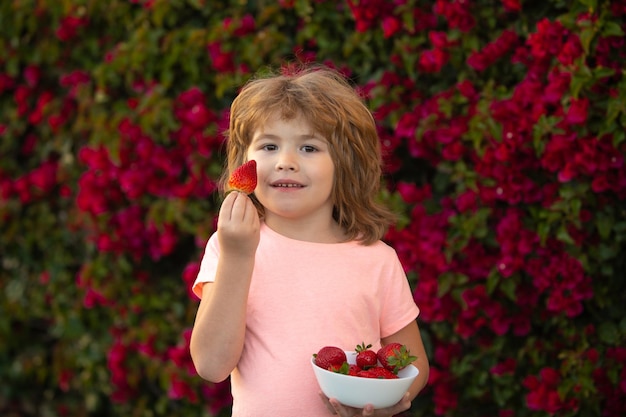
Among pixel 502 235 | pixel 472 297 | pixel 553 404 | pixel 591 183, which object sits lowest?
pixel 553 404

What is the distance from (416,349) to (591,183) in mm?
806

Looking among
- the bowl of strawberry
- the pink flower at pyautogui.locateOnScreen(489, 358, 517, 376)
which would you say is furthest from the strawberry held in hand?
the pink flower at pyautogui.locateOnScreen(489, 358, 517, 376)

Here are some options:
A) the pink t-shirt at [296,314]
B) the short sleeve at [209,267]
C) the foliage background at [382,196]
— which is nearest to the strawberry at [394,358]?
the pink t-shirt at [296,314]

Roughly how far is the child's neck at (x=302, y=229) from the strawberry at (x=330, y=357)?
0.30 metres

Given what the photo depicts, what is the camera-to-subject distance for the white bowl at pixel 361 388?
176 centimetres

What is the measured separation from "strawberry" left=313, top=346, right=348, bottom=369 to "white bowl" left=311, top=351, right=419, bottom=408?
0.6 inches

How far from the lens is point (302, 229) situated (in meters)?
2.03

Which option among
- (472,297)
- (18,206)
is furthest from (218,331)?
(18,206)

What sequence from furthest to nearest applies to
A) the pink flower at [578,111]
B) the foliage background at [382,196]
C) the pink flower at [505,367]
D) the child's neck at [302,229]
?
the pink flower at [505,367] < the foliage background at [382,196] < the pink flower at [578,111] < the child's neck at [302,229]

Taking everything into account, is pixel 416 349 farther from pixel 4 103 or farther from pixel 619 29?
pixel 4 103

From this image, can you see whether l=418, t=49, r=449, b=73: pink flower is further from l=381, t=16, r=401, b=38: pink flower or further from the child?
the child

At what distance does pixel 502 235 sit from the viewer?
2.65m

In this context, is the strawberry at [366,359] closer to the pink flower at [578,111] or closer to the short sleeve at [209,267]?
the short sleeve at [209,267]

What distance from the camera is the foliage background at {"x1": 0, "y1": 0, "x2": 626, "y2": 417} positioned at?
2568 mm
